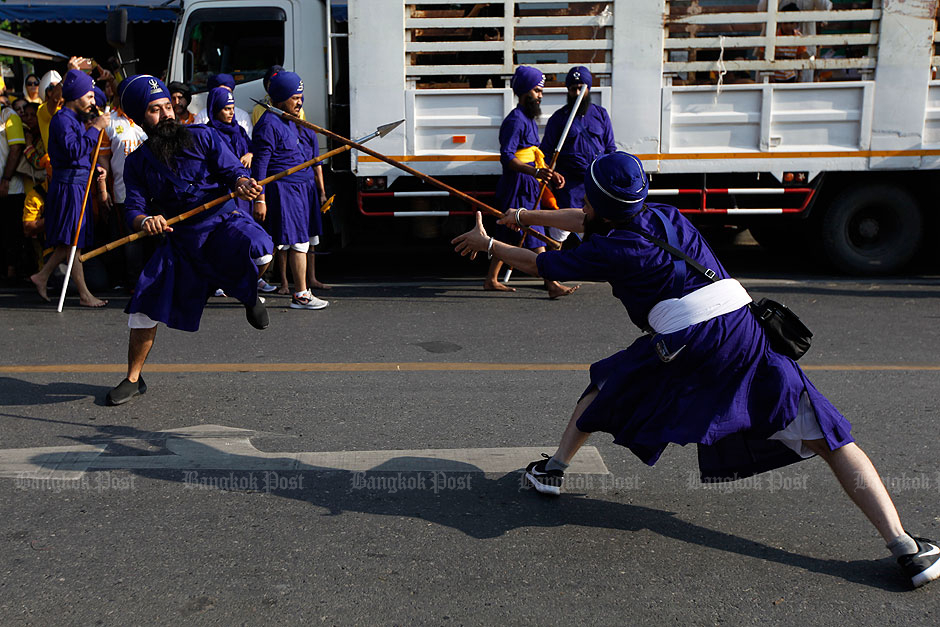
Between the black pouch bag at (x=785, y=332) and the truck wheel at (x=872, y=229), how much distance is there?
19.2ft

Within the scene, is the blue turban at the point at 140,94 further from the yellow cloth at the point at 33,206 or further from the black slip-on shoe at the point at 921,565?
the black slip-on shoe at the point at 921,565

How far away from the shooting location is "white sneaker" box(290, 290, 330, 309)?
727cm

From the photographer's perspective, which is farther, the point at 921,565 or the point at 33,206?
the point at 33,206

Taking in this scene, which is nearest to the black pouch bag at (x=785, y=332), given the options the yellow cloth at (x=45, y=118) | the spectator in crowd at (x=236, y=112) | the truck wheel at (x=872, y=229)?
the spectator in crowd at (x=236, y=112)

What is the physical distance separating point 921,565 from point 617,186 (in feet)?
4.95

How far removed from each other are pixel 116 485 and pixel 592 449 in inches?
77.6

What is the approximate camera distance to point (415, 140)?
26.7 ft

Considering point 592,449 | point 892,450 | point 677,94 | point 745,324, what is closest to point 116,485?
point 592,449

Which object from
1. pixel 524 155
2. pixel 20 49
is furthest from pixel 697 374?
pixel 20 49

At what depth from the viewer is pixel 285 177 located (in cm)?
748

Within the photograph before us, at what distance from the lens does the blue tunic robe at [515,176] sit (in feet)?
24.7

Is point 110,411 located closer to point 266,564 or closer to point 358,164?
point 266,564

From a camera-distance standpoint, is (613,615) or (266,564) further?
(266,564)

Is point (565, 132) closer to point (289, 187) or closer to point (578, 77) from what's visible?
point (578, 77)
